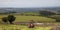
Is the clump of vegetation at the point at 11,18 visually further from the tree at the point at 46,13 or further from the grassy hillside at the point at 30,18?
the tree at the point at 46,13

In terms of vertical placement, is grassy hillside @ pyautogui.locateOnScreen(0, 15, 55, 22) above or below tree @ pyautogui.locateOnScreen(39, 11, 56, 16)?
below

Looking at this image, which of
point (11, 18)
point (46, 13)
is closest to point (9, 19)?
point (11, 18)

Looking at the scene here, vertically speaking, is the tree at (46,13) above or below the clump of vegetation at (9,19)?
above

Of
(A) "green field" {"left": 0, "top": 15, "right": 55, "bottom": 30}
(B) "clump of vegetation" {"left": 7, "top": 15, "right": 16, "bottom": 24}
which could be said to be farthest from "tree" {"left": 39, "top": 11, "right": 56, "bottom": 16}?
(B) "clump of vegetation" {"left": 7, "top": 15, "right": 16, "bottom": 24}

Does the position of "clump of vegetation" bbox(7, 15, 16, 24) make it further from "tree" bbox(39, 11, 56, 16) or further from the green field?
"tree" bbox(39, 11, 56, 16)

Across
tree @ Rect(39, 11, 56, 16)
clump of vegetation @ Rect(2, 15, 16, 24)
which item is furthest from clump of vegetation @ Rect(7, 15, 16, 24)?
tree @ Rect(39, 11, 56, 16)

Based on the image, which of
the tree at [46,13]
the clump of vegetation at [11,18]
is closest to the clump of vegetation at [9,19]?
the clump of vegetation at [11,18]

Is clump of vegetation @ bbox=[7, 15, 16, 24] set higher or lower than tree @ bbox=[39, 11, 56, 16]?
lower

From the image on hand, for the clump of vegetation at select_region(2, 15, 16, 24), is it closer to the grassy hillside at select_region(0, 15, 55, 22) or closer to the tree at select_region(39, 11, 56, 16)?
the grassy hillside at select_region(0, 15, 55, 22)

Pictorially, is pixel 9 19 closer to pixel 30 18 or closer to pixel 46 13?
pixel 30 18

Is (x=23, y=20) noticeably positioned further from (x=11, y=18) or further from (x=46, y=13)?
(x=46, y=13)
